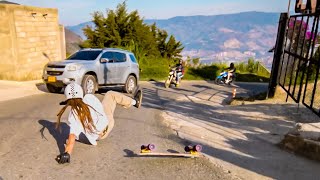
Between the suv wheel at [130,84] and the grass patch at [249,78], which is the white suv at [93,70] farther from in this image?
the grass patch at [249,78]

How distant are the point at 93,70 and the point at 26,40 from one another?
20.2 ft

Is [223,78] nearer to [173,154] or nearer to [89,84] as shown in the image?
[89,84]

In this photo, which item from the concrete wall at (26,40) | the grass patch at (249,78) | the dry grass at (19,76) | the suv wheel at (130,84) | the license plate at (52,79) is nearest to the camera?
the license plate at (52,79)

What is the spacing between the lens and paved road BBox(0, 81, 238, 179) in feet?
18.1

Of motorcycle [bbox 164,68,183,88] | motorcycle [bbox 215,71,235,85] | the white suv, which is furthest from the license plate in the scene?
motorcycle [bbox 215,71,235,85]

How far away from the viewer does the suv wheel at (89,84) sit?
44.0 ft

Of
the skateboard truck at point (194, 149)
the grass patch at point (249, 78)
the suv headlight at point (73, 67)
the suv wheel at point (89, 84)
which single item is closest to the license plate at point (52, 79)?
the suv headlight at point (73, 67)

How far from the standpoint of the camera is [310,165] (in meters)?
6.15

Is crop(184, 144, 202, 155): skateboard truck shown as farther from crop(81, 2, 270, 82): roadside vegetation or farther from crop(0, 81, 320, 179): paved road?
crop(81, 2, 270, 82): roadside vegetation

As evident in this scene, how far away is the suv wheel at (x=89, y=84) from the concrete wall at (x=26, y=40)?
5388 millimetres

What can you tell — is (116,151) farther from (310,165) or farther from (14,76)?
(14,76)

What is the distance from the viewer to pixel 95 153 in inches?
256

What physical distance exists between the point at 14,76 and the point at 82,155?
1234 cm

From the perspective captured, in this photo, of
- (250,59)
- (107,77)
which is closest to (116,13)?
(250,59)
